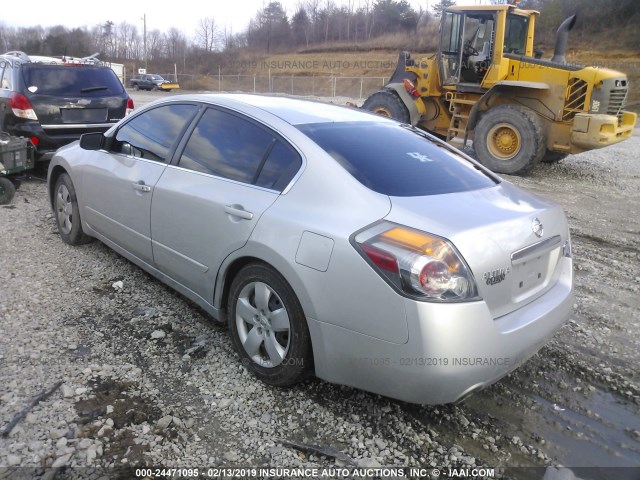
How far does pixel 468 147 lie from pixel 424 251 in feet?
38.0

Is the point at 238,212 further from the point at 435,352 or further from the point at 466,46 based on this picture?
the point at 466,46

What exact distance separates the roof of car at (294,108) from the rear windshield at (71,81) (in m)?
4.76

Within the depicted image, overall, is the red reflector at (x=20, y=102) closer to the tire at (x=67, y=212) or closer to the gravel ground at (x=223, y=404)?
the tire at (x=67, y=212)

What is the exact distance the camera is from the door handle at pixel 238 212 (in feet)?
9.89

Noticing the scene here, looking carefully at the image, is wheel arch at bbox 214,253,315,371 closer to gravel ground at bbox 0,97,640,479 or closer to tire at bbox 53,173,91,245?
gravel ground at bbox 0,97,640,479

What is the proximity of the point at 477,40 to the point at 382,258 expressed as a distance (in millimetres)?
9917

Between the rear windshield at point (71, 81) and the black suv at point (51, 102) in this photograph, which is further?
the rear windshield at point (71, 81)

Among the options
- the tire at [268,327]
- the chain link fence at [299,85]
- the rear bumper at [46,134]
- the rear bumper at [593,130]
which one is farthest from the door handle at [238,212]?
the chain link fence at [299,85]

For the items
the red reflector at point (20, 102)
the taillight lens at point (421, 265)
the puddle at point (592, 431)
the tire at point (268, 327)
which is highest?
the red reflector at point (20, 102)

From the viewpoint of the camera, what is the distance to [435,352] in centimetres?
235

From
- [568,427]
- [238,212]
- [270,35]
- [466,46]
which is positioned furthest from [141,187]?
[270,35]

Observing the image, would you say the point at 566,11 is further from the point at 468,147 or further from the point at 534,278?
the point at 534,278

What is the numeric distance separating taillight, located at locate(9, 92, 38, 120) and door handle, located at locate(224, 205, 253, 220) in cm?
574

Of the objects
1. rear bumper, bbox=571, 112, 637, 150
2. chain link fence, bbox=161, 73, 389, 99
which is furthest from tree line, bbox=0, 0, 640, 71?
rear bumper, bbox=571, 112, 637, 150
